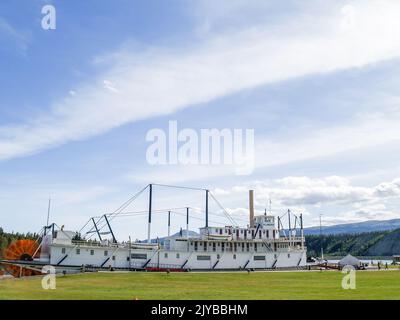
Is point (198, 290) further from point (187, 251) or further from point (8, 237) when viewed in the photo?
point (8, 237)

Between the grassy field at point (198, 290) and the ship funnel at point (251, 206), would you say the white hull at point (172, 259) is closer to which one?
the ship funnel at point (251, 206)

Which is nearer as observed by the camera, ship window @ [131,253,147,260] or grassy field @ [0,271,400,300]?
grassy field @ [0,271,400,300]

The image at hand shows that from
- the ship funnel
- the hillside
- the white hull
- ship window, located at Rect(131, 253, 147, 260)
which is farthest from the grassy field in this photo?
the hillside

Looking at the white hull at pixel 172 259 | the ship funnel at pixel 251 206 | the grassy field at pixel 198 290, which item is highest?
the ship funnel at pixel 251 206

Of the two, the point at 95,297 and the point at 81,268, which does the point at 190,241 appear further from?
the point at 95,297

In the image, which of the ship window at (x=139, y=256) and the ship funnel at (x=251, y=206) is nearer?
the ship window at (x=139, y=256)

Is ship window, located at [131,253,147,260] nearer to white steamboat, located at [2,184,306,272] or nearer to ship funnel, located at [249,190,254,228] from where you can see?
white steamboat, located at [2,184,306,272]

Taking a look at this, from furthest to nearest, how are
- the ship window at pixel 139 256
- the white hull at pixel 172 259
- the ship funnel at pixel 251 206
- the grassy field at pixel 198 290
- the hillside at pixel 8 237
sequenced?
the hillside at pixel 8 237 < the ship funnel at pixel 251 206 < the ship window at pixel 139 256 < the white hull at pixel 172 259 < the grassy field at pixel 198 290

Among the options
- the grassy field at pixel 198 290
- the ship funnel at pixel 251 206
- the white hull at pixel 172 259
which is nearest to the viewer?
the grassy field at pixel 198 290

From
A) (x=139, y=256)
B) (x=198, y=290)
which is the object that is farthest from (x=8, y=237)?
(x=198, y=290)

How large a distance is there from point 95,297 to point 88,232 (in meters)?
52.3

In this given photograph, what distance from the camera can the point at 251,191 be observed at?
3816 inches

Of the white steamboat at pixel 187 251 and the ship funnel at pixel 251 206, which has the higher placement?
the ship funnel at pixel 251 206

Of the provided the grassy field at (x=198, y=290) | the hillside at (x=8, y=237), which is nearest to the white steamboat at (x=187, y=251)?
the grassy field at (x=198, y=290)
